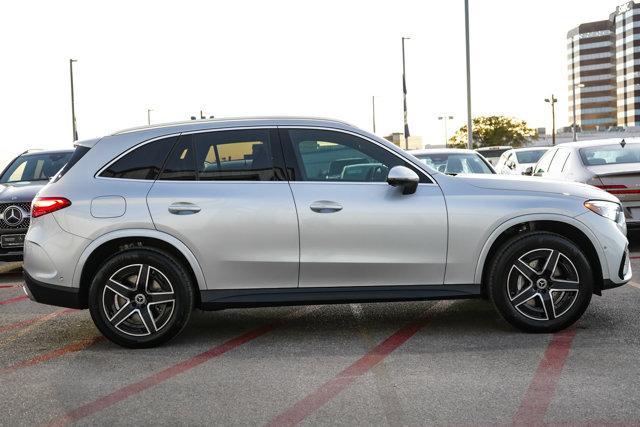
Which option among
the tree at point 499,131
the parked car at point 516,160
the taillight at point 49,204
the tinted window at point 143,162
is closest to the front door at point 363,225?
the tinted window at point 143,162

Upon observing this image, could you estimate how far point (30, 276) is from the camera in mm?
6336

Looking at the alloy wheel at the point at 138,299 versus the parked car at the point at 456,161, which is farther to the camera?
the parked car at the point at 456,161

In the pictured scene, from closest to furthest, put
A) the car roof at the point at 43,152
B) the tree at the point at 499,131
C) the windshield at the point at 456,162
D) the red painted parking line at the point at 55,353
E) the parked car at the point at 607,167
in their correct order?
the red painted parking line at the point at 55,353, the parked car at the point at 607,167, the car roof at the point at 43,152, the windshield at the point at 456,162, the tree at the point at 499,131

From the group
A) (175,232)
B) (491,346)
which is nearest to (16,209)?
(175,232)

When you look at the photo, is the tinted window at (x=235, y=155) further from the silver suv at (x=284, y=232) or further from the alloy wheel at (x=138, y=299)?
the alloy wheel at (x=138, y=299)

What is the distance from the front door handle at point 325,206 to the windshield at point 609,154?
257 inches

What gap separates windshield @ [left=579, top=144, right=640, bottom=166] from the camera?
1170cm

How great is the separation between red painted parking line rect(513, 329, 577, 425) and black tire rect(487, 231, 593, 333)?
0.64ft

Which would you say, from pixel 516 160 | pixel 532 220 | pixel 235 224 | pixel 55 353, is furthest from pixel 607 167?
pixel 516 160

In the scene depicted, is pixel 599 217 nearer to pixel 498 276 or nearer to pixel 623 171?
pixel 498 276

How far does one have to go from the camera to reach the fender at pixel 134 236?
6.13 metres

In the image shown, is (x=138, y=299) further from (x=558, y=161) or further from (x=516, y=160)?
(x=516, y=160)

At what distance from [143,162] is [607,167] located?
717 cm

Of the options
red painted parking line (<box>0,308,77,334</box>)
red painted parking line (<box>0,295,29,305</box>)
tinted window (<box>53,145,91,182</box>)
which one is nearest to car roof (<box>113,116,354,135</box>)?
tinted window (<box>53,145,91,182</box>)
